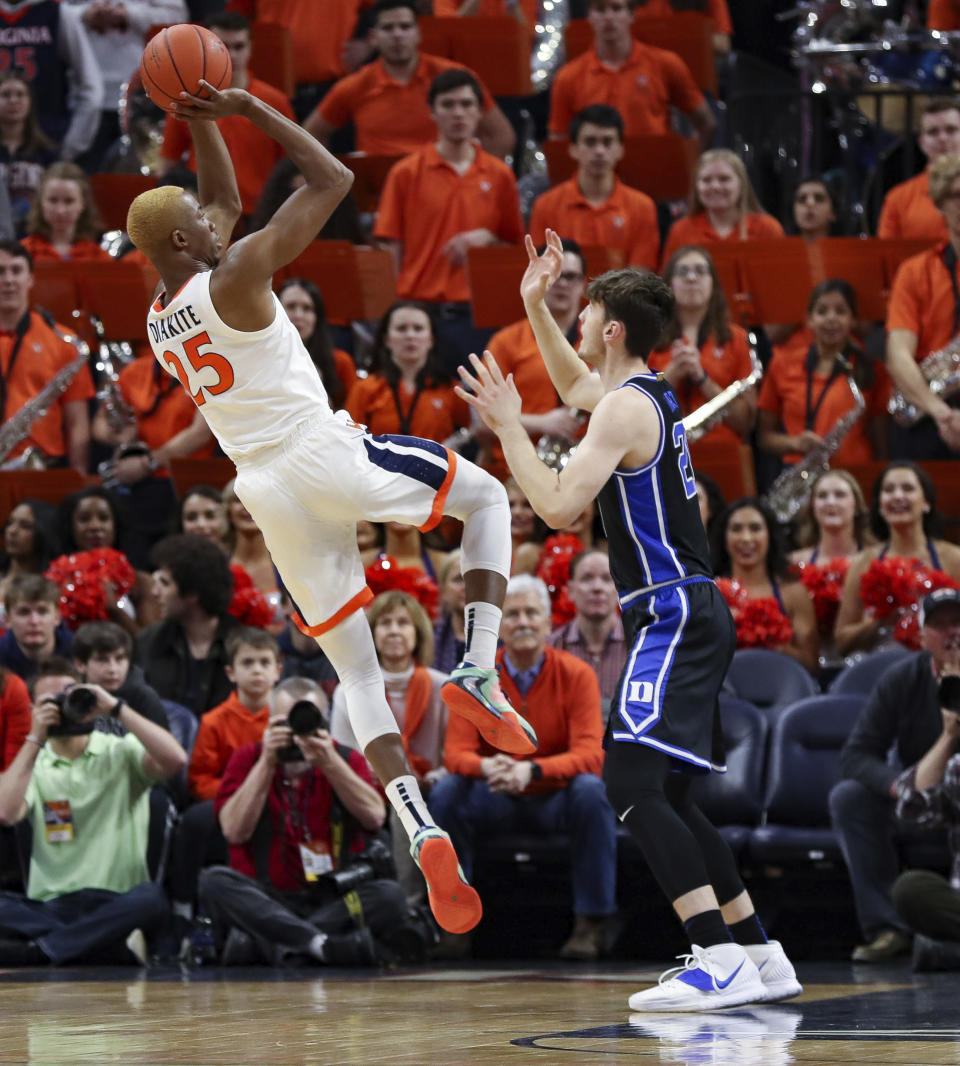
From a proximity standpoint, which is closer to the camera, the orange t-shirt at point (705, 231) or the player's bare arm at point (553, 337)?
the player's bare arm at point (553, 337)

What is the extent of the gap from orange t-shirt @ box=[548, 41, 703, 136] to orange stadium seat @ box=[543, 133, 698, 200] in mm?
218

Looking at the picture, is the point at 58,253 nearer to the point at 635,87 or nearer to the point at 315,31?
the point at 315,31

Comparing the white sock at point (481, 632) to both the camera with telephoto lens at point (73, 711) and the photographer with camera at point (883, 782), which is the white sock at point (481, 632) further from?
the camera with telephoto lens at point (73, 711)

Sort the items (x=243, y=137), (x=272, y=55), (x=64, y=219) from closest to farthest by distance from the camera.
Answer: (x=64, y=219) → (x=243, y=137) → (x=272, y=55)

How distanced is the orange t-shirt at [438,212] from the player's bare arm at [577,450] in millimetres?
5630

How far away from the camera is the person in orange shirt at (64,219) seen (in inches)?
456

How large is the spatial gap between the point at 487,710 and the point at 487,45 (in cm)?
807

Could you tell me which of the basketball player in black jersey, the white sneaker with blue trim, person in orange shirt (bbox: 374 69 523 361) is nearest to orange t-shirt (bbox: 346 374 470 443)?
person in orange shirt (bbox: 374 69 523 361)

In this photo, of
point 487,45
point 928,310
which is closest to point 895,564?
point 928,310

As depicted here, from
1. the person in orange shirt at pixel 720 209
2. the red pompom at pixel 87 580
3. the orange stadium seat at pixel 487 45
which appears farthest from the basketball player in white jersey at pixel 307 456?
the orange stadium seat at pixel 487 45

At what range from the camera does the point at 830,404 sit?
10.0m

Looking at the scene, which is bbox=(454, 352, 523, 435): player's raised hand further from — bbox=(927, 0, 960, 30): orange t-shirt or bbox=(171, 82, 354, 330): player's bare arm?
bbox=(927, 0, 960, 30): orange t-shirt

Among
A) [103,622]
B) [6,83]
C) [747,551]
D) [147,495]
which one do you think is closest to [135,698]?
[103,622]

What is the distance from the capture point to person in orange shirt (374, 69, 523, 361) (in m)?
11.3
